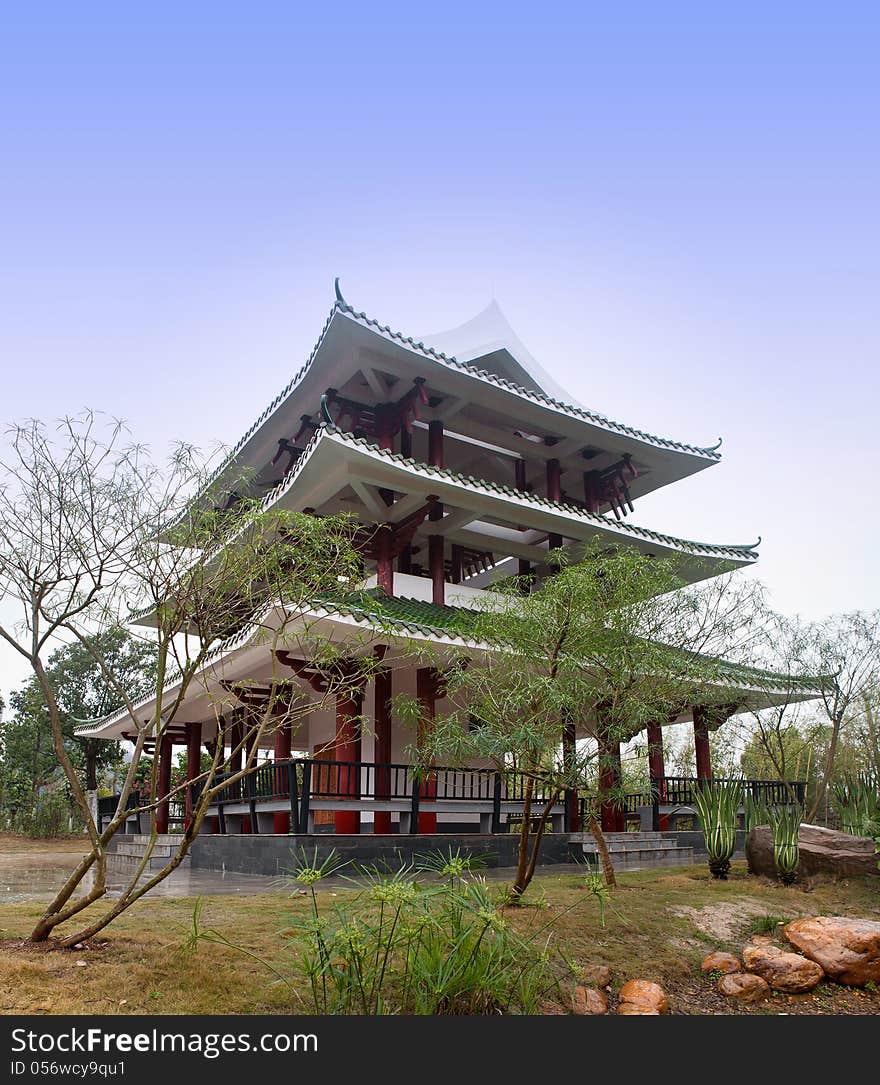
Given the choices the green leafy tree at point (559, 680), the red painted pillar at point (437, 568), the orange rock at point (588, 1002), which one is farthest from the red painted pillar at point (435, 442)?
the orange rock at point (588, 1002)

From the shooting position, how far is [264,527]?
6.73 meters

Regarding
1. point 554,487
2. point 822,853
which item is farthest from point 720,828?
point 554,487

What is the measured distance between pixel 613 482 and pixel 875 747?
8427 millimetres

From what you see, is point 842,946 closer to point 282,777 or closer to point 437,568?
point 282,777

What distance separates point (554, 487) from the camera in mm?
17641

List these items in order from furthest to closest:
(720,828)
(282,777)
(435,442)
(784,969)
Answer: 1. (435,442)
2. (282,777)
3. (720,828)
4. (784,969)

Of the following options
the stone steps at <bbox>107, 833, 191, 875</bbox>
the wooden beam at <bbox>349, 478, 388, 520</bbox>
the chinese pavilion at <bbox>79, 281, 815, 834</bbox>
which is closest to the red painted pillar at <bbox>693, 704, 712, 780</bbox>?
the chinese pavilion at <bbox>79, 281, 815, 834</bbox>

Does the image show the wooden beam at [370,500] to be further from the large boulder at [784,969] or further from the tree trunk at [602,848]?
the large boulder at [784,969]

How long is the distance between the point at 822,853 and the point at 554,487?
924 centimetres

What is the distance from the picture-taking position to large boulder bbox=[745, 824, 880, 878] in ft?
32.8

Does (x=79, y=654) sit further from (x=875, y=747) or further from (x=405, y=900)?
(x=405, y=900)

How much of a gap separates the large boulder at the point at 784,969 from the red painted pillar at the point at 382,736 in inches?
279

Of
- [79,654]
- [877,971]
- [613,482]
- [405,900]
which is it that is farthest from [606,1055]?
[79,654]

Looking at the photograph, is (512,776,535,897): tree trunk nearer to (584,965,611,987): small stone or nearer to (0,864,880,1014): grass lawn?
(0,864,880,1014): grass lawn
